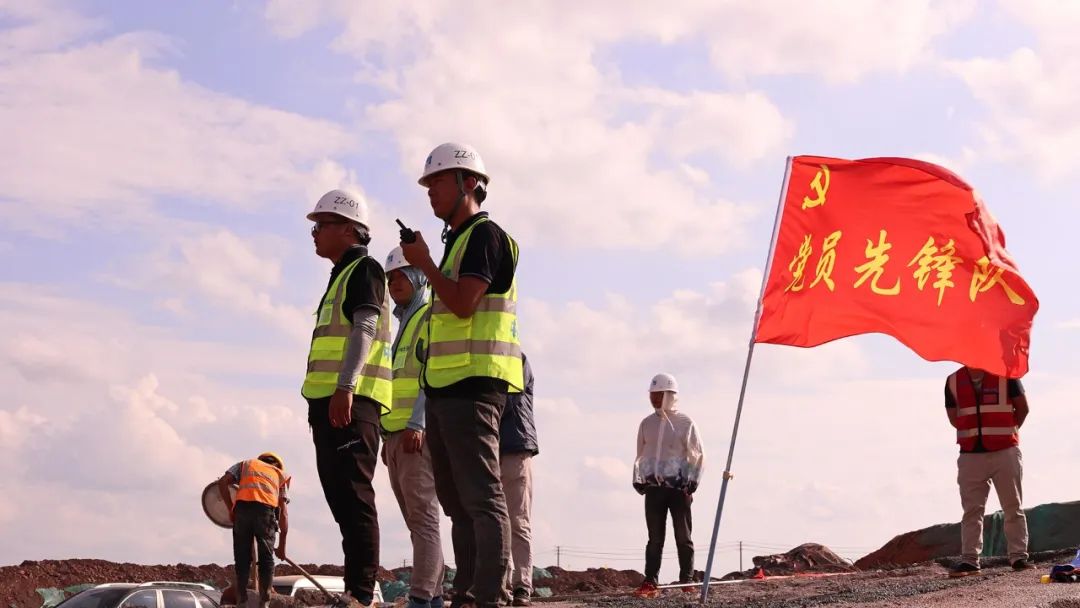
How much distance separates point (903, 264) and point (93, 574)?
13958mm

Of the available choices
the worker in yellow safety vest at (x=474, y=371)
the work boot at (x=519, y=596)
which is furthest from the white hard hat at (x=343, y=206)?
the work boot at (x=519, y=596)

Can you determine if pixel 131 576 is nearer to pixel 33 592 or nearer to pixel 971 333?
pixel 33 592

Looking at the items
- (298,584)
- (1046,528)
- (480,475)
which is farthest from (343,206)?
(1046,528)

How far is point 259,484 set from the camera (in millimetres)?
10500

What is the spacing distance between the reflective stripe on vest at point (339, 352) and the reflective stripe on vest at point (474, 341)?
149 centimetres

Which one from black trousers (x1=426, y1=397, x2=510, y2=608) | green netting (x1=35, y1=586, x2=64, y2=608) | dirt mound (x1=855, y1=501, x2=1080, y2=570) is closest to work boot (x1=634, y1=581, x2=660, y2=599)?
dirt mound (x1=855, y1=501, x2=1080, y2=570)

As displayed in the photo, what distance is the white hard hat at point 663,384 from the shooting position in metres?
13.1

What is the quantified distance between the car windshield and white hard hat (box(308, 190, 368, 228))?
6060mm

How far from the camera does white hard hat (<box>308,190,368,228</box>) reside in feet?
25.3

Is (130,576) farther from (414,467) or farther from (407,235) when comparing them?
(407,235)

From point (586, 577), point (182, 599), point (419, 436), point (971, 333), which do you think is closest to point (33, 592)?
point (182, 599)

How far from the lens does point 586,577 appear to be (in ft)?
61.1

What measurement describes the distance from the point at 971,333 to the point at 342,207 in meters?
5.06

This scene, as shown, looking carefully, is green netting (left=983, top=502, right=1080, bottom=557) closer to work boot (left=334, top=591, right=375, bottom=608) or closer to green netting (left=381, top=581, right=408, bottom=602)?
green netting (left=381, top=581, right=408, bottom=602)
